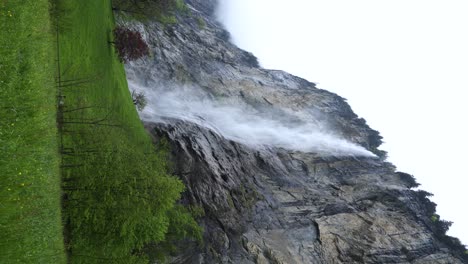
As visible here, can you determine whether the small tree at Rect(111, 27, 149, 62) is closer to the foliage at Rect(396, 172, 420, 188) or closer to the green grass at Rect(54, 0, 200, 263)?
the green grass at Rect(54, 0, 200, 263)

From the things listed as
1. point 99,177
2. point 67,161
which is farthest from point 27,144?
point 67,161

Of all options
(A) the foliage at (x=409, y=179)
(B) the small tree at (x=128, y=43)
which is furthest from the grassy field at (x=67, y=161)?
(A) the foliage at (x=409, y=179)

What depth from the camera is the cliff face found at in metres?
A: 36.8

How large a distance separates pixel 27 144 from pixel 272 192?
3129cm

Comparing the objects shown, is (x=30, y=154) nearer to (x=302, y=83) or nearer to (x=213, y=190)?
(x=213, y=190)

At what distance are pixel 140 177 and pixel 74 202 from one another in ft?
12.9

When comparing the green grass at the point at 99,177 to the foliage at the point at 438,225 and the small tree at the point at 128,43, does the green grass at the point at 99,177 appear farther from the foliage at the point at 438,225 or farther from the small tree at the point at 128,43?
the foliage at the point at 438,225

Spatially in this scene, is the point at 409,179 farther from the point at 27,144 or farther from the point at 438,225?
the point at 27,144

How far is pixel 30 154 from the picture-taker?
17891mm

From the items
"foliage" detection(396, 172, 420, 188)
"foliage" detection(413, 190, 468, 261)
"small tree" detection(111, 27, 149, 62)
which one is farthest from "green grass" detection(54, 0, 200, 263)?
"foliage" detection(396, 172, 420, 188)

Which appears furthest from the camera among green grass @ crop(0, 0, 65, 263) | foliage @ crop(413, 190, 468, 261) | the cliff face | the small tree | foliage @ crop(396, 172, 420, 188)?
foliage @ crop(396, 172, 420, 188)

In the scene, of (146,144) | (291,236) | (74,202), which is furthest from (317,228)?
(74,202)

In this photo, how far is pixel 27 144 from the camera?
57.9 feet

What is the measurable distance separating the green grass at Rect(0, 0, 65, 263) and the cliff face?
13.5 meters
